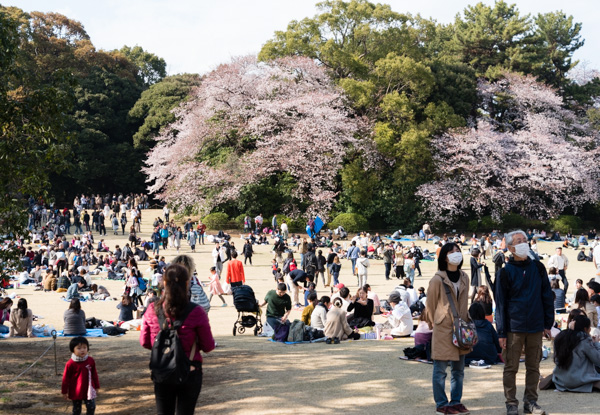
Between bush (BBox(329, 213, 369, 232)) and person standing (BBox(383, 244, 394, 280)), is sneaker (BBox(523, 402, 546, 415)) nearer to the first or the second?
person standing (BBox(383, 244, 394, 280))

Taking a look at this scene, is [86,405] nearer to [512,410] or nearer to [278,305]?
[512,410]

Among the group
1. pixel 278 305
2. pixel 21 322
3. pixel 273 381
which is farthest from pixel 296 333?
pixel 21 322

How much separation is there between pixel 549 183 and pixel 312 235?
1642 centimetres

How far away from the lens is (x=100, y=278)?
24.0 metres

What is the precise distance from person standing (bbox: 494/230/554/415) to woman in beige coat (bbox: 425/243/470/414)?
1.16 ft

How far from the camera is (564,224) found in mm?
38812

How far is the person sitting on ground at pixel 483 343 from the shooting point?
8461 millimetres

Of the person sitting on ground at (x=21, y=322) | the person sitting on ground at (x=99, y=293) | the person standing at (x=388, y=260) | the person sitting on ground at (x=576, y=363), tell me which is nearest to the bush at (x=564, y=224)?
the person standing at (x=388, y=260)

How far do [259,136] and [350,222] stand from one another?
758 cm

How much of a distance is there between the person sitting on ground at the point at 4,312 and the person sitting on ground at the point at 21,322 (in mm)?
245

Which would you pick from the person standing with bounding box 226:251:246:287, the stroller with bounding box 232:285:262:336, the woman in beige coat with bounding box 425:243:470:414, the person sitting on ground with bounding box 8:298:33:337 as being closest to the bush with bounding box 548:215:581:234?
the person standing with bounding box 226:251:246:287

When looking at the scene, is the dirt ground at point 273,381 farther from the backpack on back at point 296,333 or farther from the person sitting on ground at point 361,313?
the person sitting on ground at point 361,313

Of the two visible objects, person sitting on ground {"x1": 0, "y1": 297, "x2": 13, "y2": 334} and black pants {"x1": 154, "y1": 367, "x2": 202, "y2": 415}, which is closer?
black pants {"x1": 154, "y1": 367, "x2": 202, "y2": 415}

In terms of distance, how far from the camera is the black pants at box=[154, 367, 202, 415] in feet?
14.1
